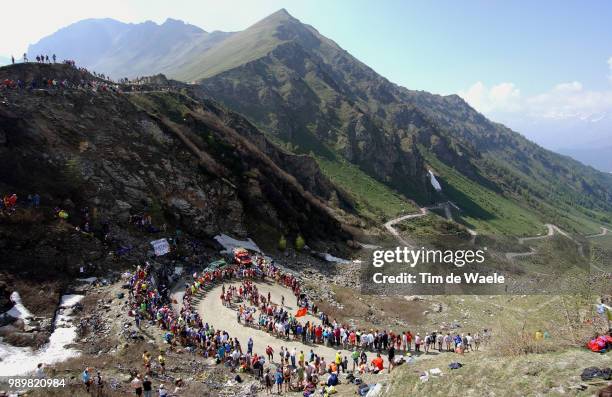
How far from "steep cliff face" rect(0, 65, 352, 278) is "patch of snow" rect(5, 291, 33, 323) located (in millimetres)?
4645

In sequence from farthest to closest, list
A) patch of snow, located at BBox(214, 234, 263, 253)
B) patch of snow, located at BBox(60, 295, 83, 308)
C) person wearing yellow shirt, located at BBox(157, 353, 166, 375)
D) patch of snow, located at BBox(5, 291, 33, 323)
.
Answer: patch of snow, located at BBox(214, 234, 263, 253), patch of snow, located at BBox(60, 295, 83, 308), patch of snow, located at BBox(5, 291, 33, 323), person wearing yellow shirt, located at BBox(157, 353, 166, 375)

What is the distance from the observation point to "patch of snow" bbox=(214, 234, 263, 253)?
173 ft

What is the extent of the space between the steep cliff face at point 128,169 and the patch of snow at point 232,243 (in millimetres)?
1313

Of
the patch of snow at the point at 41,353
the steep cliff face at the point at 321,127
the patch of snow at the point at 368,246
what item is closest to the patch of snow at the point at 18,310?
the patch of snow at the point at 41,353

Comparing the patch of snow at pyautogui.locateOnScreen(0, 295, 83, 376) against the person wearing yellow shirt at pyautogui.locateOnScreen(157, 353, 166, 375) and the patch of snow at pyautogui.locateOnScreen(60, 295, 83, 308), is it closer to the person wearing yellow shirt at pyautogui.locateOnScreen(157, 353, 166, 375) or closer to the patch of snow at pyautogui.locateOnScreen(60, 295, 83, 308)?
the patch of snow at pyautogui.locateOnScreen(60, 295, 83, 308)

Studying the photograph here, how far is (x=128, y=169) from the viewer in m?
51.8

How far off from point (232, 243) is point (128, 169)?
1598cm

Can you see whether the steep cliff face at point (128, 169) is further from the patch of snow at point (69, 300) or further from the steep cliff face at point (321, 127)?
the steep cliff face at point (321, 127)

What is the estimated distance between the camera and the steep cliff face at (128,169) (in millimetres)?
43219

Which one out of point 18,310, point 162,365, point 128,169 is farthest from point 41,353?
point 128,169

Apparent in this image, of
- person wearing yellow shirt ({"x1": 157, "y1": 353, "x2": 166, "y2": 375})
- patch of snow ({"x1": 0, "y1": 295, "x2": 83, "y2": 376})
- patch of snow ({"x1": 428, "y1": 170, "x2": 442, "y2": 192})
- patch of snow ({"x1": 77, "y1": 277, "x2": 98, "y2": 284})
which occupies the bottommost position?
person wearing yellow shirt ({"x1": 157, "y1": 353, "x2": 166, "y2": 375})

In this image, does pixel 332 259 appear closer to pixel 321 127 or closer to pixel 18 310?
pixel 18 310

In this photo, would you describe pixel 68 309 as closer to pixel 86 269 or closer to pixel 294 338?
pixel 86 269

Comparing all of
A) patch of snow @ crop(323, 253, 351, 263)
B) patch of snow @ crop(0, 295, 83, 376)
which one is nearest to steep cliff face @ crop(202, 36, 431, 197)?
patch of snow @ crop(323, 253, 351, 263)
